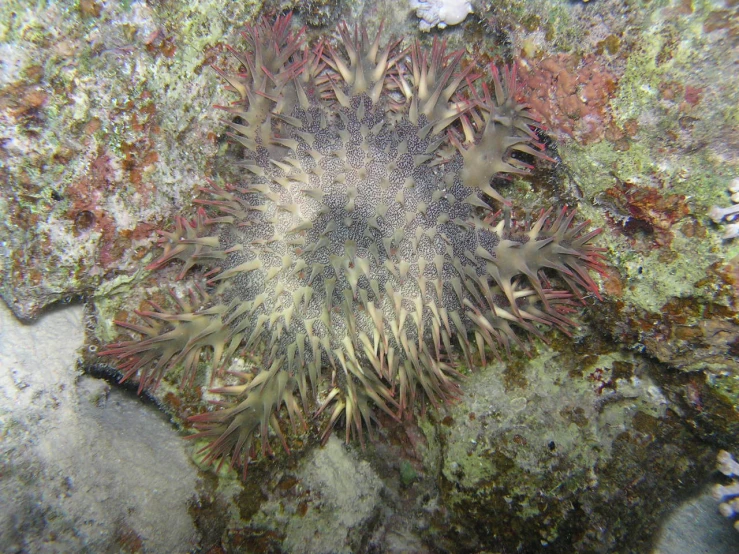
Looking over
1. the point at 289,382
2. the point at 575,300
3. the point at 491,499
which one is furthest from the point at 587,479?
the point at 289,382

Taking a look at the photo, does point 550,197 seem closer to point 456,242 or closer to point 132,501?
point 456,242

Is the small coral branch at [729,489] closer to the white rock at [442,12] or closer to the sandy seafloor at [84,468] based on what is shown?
the sandy seafloor at [84,468]

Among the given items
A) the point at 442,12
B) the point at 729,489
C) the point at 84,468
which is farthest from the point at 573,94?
the point at 84,468

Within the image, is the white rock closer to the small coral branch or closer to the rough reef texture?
the rough reef texture

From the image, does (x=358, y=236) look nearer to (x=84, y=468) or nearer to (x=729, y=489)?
(x=84, y=468)

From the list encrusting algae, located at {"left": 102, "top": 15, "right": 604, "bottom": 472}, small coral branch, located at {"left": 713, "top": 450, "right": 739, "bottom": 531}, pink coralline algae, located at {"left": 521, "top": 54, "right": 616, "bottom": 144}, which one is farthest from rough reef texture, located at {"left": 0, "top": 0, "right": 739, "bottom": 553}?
encrusting algae, located at {"left": 102, "top": 15, "right": 604, "bottom": 472}

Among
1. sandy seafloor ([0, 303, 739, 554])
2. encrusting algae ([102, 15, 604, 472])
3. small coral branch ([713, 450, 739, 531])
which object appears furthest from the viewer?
small coral branch ([713, 450, 739, 531])
